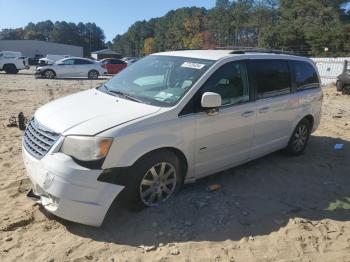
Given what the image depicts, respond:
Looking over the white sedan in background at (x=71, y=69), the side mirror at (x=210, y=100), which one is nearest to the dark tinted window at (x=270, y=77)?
the side mirror at (x=210, y=100)

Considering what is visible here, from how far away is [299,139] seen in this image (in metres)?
6.89

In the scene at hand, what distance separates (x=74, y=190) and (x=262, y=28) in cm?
8095

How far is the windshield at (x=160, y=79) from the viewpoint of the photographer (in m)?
4.72

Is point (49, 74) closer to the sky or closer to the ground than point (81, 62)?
closer to the ground

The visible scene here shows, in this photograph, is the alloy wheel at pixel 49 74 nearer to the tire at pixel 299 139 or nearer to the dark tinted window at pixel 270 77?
the tire at pixel 299 139

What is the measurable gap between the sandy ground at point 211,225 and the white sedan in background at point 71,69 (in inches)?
833

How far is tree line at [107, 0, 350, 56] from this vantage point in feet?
176

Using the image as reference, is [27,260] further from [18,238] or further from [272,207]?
[272,207]

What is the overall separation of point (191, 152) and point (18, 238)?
204 cm

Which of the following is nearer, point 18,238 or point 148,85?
point 18,238

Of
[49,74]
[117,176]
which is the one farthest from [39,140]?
[49,74]

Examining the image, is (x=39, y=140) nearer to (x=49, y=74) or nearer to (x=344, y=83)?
(x=344, y=83)

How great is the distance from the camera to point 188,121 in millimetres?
4578

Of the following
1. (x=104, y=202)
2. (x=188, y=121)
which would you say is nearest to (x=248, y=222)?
(x=188, y=121)
